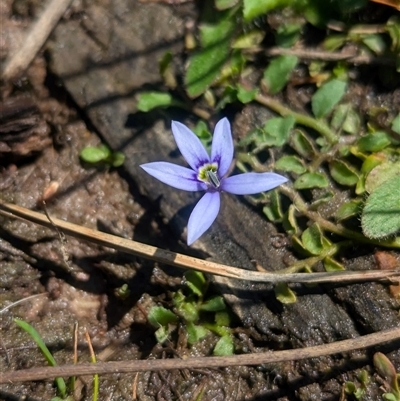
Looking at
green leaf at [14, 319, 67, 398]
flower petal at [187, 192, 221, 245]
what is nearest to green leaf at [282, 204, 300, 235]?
flower petal at [187, 192, 221, 245]

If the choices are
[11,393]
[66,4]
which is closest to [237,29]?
[66,4]

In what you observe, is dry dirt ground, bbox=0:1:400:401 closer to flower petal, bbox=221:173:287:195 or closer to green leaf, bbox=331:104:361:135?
green leaf, bbox=331:104:361:135

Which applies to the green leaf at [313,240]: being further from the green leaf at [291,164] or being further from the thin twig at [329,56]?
the thin twig at [329,56]

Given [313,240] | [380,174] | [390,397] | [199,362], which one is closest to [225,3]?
[380,174]

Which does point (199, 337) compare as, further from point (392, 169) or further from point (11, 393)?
point (392, 169)

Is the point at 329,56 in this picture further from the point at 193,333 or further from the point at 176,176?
the point at 193,333
